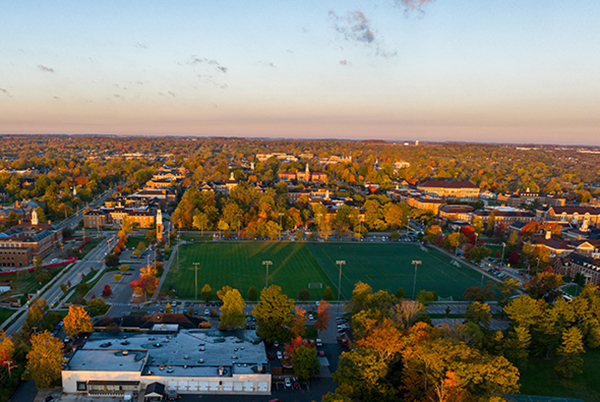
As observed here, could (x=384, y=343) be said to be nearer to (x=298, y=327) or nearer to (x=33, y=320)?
(x=298, y=327)

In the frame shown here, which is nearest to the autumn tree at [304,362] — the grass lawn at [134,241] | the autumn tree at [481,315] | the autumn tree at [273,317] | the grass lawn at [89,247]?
the autumn tree at [273,317]

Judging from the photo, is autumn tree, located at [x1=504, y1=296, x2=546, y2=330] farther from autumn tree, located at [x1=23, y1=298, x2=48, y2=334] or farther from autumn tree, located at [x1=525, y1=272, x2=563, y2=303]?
autumn tree, located at [x1=23, y1=298, x2=48, y2=334]

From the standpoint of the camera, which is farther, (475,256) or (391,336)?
(475,256)

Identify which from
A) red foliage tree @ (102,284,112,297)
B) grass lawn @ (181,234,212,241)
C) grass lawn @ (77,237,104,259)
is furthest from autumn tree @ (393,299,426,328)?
grass lawn @ (77,237,104,259)

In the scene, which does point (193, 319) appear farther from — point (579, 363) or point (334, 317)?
point (579, 363)

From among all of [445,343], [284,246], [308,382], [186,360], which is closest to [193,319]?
[186,360]

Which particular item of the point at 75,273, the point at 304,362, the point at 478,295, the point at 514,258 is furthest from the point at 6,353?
the point at 514,258
